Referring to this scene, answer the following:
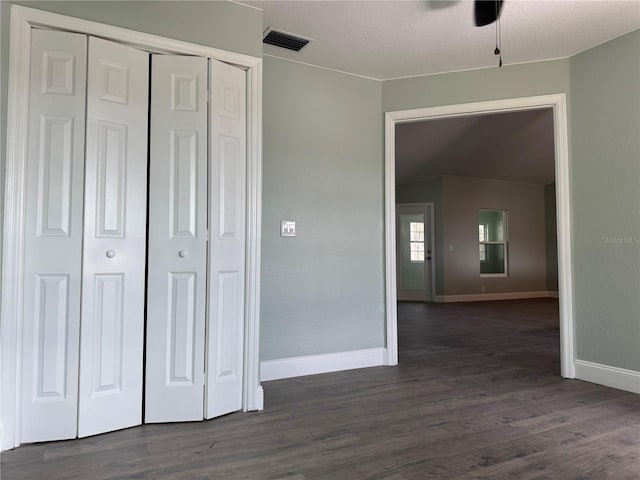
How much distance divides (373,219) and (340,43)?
1.45 m

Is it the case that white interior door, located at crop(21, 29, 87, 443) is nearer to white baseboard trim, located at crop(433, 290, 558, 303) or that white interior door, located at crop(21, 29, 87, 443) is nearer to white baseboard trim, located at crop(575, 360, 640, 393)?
white baseboard trim, located at crop(575, 360, 640, 393)

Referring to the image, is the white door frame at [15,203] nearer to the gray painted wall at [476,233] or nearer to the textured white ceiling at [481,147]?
the textured white ceiling at [481,147]

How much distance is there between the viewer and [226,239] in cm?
248

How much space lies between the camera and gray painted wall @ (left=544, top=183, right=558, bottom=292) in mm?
9672

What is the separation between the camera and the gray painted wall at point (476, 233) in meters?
8.77

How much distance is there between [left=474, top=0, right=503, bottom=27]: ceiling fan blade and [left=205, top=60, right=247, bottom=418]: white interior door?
4.55 ft

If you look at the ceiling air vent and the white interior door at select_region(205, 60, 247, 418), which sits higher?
the ceiling air vent

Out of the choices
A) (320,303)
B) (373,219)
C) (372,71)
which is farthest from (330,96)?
(320,303)

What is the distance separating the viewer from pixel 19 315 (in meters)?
2.02

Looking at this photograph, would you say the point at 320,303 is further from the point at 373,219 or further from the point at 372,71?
the point at 372,71

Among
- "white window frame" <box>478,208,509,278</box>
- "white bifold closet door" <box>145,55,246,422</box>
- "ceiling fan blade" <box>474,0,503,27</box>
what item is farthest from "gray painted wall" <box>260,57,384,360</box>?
"white window frame" <box>478,208,509,278</box>

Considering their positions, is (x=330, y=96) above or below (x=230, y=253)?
above

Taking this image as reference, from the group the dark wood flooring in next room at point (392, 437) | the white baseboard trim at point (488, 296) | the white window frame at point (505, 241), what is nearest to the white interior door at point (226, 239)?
the dark wood flooring in next room at point (392, 437)

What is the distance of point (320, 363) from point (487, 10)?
265 centimetres
